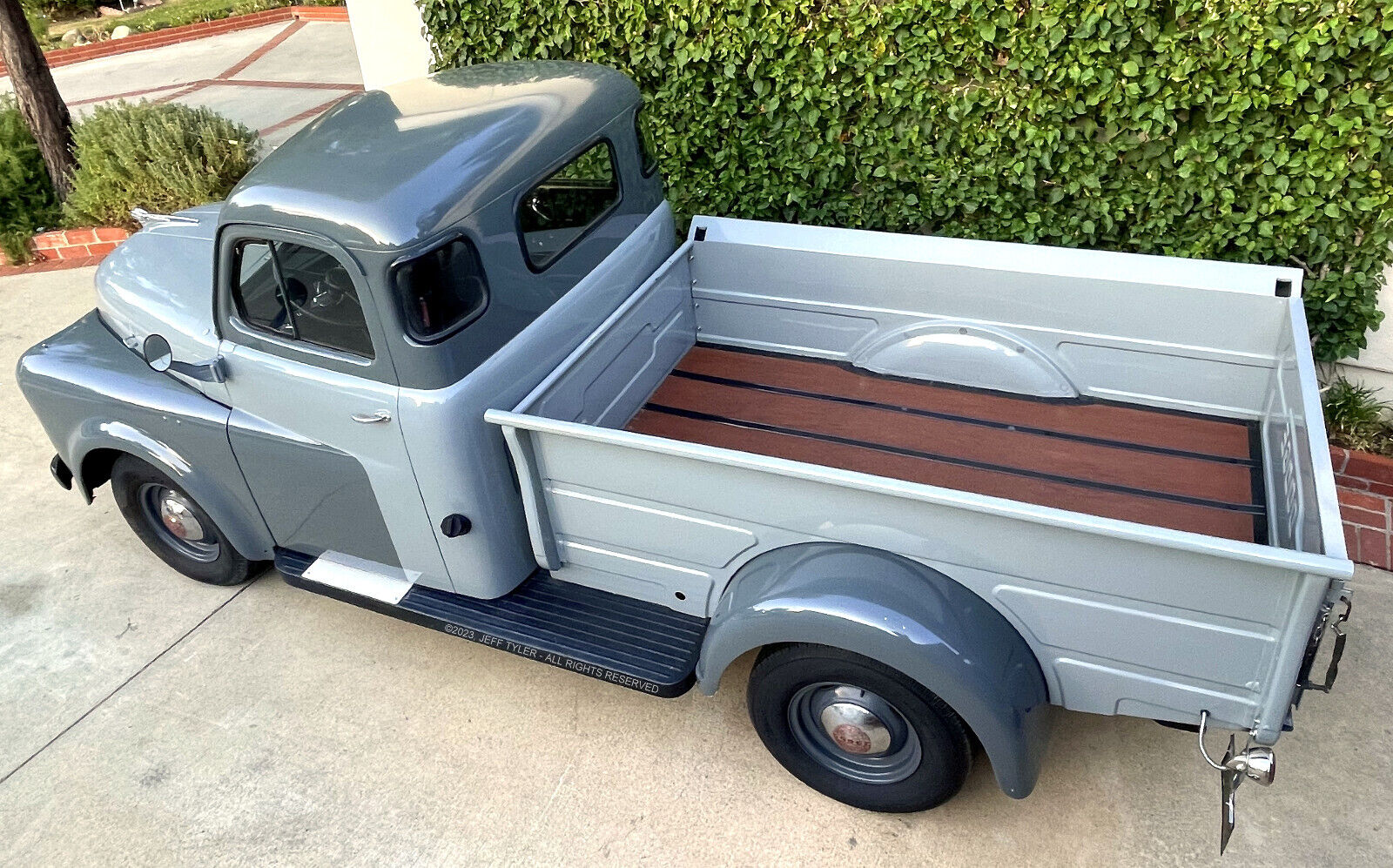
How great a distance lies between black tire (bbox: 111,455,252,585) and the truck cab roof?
134 centimetres

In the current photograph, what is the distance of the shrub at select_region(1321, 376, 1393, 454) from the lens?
13.6 feet

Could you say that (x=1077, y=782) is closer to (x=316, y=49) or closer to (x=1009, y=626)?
(x=1009, y=626)

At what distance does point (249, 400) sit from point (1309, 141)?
13.7 feet

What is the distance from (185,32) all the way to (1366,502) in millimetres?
15284

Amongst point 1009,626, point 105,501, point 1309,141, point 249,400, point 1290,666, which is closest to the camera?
point 1290,666

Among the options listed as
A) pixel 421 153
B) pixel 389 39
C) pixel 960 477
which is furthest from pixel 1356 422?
pixel 389 39

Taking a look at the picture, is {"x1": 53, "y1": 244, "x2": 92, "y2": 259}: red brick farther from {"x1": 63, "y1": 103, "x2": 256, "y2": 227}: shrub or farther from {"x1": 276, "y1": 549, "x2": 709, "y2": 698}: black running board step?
{"x1": 276, "y1": 549, "x2": 709, "y2": 698}: black running board step

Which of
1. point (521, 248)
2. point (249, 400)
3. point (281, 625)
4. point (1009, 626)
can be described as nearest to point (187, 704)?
point (281, 625)

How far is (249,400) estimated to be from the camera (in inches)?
130

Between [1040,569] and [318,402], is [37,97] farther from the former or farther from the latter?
[1040,569]

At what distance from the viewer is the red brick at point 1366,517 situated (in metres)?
3.84

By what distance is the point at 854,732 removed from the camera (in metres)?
2.87

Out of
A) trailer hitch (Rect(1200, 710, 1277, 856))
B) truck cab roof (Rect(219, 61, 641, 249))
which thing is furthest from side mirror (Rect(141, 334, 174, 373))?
trailer hitch (Rect(1200, 710, 1277, 856))

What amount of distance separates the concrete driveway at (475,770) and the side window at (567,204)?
1.58 meters
